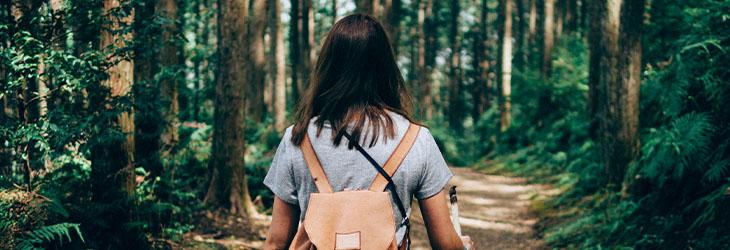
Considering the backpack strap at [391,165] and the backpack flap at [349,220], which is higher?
the backpack strap at [391,165]

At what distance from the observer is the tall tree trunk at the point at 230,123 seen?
9.15m

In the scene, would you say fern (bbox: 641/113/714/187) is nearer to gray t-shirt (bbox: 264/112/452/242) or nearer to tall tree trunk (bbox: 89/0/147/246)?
gray t-shirt (bbox: 264/112/452/242)

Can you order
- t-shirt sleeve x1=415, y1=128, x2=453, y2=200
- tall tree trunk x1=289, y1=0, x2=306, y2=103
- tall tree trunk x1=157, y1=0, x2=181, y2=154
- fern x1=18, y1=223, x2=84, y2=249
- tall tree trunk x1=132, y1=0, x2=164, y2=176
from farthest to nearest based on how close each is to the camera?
1. tall tree trunk x1=289, y1=0, x2=306, y2=103
2. tall tree trunk x1=157, y1=0, x2=181, y2=154
3. tall tree trunk x1=132, y1=0, x2=164, y2=176
4. fern x1=18, y1=223, x2=84, y2=249
5. t-shirt sleeve x1=415, y1=128, x2=453, y2=200

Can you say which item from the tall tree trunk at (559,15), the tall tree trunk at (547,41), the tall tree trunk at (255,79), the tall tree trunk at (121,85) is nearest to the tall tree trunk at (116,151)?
the tall tree trunk at (121,85)

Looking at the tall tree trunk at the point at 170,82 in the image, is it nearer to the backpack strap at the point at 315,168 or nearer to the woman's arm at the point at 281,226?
the woman's arm at the point at 281,226

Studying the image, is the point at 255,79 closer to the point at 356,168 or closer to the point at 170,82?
the point at 170,82

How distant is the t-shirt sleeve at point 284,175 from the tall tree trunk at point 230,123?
6829mm

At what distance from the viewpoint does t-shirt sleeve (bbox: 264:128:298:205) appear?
2420 millimetres

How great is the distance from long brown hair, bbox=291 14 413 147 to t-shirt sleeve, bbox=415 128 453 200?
0.45 ft

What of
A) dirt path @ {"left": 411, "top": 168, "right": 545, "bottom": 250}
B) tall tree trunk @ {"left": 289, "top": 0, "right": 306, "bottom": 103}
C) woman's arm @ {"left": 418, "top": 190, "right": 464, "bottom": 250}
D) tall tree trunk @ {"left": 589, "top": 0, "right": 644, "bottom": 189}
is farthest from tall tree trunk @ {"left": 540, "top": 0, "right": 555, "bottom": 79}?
woman's arm @ {"left": 418, "top": 190, "right": 464, "bottom": 250}

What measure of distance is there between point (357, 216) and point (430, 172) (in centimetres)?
33

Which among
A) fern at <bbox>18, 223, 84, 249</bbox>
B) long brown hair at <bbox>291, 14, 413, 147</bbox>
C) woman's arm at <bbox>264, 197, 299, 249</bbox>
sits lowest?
fern at <bbox>18, 223, 84, 249</bbox>

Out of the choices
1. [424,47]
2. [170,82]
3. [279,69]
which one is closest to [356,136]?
[170,82]

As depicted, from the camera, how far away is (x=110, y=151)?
6.62 meters
